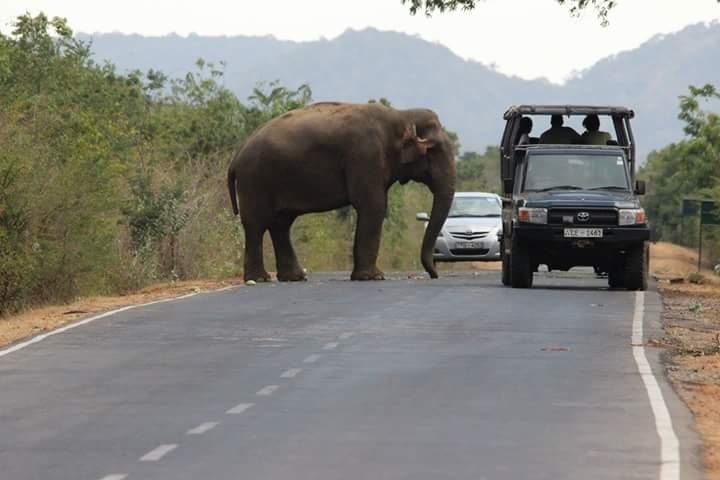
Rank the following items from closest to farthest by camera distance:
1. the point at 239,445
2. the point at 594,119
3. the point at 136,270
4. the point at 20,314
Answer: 1. the point at 239,445
2. the point at 20,314
3. the point at 594,119
4. the point at 136,270

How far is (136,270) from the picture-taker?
3919cm

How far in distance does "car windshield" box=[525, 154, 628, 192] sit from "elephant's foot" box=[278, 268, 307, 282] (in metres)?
5.54

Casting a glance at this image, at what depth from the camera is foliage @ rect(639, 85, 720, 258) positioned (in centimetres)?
7350

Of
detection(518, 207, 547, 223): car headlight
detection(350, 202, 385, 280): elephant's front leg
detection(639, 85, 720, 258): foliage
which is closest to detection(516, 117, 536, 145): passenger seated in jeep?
detection(350, 202, 385, 280): elephant's front leg

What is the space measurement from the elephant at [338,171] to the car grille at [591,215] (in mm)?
5032

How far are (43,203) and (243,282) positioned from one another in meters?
4.74

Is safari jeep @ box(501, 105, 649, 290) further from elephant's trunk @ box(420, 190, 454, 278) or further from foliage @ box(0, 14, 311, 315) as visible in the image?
foliage @ box(0, 14, 311, 315)

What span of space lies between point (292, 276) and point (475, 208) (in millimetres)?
8790

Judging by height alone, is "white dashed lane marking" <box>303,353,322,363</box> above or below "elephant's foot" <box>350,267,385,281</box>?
above

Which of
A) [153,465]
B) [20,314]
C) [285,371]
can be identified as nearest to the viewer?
[153,465]

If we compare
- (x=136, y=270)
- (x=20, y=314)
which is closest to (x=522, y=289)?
(x=20, y=314)

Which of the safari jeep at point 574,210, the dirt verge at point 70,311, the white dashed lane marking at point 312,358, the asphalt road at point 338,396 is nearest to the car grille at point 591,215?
the safari jeep at point 574,210

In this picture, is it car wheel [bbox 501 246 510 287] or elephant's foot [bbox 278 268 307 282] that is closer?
car wheel [bbox 501 246 510 287]

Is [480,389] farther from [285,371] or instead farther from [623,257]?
[623,257]
